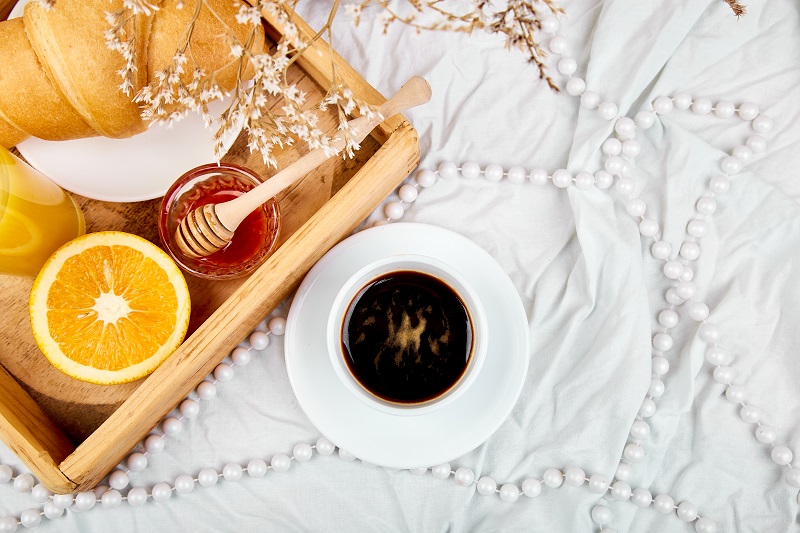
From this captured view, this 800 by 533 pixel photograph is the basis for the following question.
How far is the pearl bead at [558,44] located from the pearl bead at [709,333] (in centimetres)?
55

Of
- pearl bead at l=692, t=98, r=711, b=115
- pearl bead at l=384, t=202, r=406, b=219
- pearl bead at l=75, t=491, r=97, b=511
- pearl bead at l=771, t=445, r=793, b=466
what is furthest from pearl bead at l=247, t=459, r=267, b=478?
pearl bead at l=692, t=98, r=711, b=115

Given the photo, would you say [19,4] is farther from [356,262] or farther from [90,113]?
[356,262]

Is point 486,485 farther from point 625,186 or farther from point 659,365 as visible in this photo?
point 625,186

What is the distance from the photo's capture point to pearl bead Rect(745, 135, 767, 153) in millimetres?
1199

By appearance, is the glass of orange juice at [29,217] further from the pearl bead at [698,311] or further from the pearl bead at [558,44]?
the pearl bead at [698,311]

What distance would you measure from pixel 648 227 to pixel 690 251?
0.28 feet

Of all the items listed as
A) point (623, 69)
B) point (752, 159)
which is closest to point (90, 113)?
point (623, 69)

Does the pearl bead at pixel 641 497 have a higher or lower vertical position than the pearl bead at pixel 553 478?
higher

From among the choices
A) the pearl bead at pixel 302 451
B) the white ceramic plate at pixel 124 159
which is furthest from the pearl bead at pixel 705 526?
the white ceramic plate at pixel 124 159

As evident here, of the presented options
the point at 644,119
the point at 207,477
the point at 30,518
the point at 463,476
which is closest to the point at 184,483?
the point at 207,477

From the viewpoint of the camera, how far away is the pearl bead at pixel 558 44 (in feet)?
3.93

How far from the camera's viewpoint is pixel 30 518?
1117 millimetres

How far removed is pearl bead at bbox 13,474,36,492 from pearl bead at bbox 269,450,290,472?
0.40 meters

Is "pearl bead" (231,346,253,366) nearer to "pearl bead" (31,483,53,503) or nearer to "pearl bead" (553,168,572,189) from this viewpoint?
"pearl bead" (31,483,53,503)
